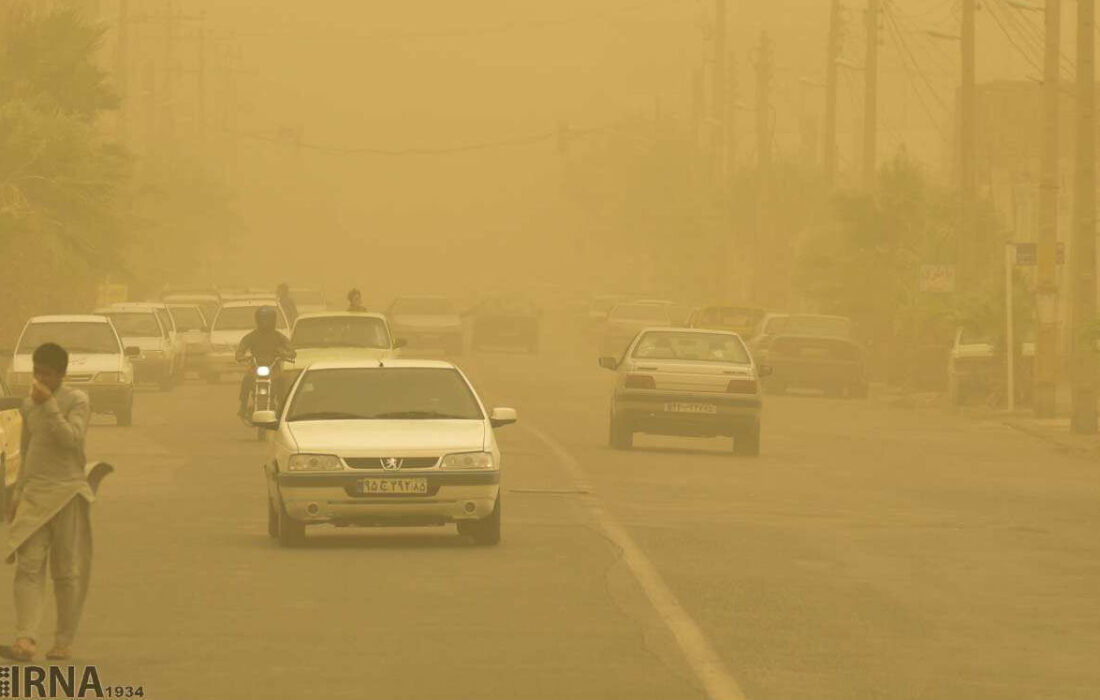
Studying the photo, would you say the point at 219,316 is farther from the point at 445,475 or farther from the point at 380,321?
the point at 445,475

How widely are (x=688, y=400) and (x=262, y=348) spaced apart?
5.76 metres

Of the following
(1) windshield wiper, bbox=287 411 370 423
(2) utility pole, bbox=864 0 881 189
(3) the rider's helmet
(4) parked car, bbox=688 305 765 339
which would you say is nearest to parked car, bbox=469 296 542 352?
(4) parked car, bbox=688 305 765 339

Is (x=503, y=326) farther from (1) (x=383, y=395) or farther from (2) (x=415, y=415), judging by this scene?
(2) (x=415, y=415)

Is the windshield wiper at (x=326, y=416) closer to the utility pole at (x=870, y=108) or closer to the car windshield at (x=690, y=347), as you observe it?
the car windshield at (x=690, y=347)

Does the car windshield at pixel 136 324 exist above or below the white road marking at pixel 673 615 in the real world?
below

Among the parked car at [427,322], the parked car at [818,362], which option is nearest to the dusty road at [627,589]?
the parked car at [818,362]

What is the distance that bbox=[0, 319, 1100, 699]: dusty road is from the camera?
13078 millimetres

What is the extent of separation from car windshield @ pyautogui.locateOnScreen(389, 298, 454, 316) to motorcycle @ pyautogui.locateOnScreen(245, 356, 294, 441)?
120 ft

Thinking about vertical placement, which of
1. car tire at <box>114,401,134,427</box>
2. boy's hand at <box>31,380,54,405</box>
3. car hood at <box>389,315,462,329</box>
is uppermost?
boy's hand at <box>31,380,54,405</box>

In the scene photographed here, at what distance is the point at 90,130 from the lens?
176 feet

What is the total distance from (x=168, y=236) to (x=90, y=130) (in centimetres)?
3905

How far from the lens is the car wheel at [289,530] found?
1933cm

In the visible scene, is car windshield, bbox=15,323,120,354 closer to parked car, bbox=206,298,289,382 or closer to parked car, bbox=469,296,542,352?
parked car, bbox=206,298,289,382

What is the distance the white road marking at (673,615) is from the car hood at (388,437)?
142 centimetres
